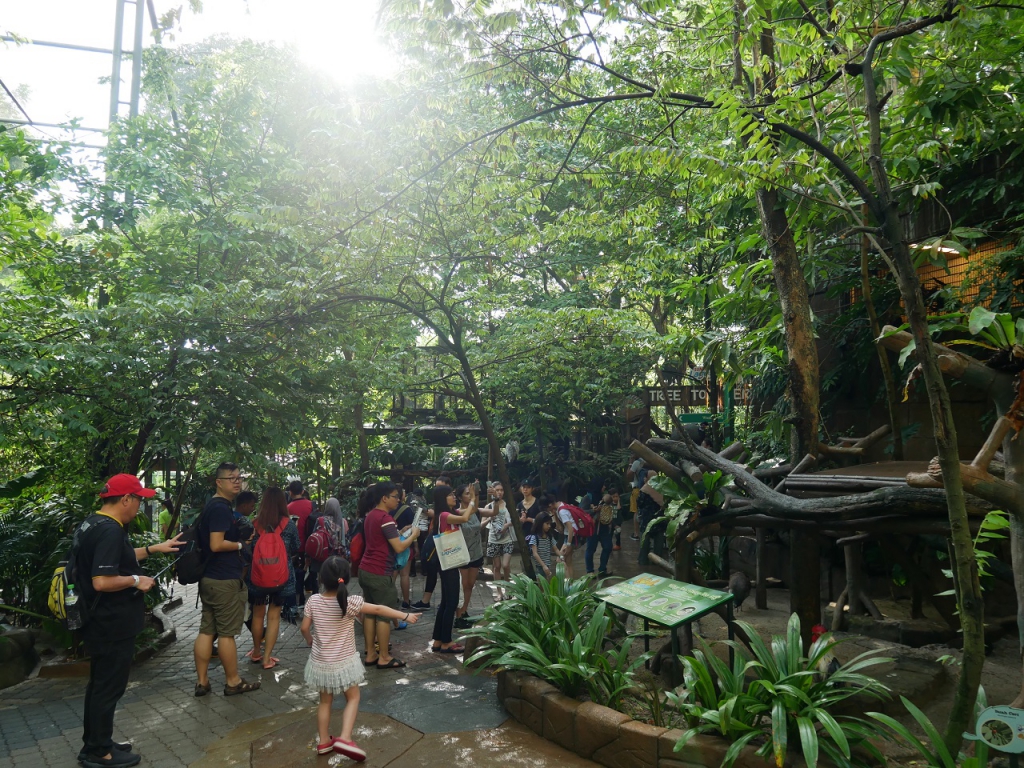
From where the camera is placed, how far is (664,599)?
5152 millimetres

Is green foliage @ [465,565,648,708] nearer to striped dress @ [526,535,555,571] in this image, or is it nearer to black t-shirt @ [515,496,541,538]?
striped dress @ [526,535,555,571]

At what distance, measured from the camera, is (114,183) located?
7668 mm

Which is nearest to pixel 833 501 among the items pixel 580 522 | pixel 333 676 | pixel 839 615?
pixel 839 615

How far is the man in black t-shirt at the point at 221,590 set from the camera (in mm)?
6098

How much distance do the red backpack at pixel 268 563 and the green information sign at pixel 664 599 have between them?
10.6ft

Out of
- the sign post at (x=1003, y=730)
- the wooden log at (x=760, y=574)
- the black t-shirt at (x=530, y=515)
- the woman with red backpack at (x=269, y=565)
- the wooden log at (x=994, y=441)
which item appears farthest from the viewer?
the black t-shirt at (x=530, y=515)

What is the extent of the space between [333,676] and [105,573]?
1.72 meters

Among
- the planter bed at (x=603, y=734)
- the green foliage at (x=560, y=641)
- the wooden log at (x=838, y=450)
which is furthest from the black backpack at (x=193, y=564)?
the wooden log at (x=838, y=450)

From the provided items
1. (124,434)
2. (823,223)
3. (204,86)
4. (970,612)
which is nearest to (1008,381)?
(970,612)

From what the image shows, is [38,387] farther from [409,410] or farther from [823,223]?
[409,410]

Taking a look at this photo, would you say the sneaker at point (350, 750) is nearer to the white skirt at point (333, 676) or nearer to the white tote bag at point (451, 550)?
the white skirt at point (333, 676)

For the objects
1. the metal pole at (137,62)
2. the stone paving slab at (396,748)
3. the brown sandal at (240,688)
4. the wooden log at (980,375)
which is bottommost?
Result: the brown sandal at (240,688)

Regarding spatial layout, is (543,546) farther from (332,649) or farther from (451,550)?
(332,649)

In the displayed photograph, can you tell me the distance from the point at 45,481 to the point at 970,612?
30.2 feet
